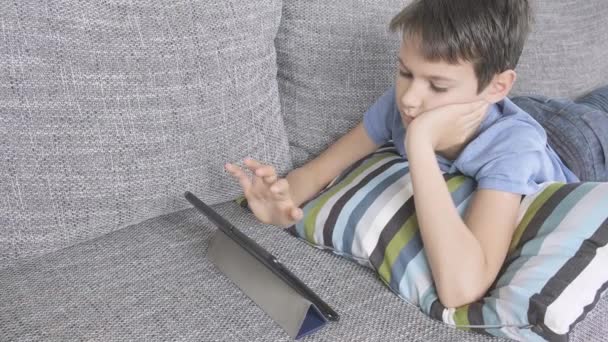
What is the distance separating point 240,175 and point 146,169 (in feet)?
0.48

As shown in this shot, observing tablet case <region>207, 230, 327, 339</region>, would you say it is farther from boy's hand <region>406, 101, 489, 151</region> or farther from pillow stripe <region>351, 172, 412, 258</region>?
boy's hand <region>406, 101, 489, 151</region>

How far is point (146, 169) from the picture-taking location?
0.88 m

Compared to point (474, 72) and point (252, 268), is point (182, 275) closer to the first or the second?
point (252, 268)

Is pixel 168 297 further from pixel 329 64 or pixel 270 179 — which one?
pixel 329 64

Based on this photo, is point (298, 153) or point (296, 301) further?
point (298, 153)

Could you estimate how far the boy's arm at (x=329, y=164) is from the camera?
1.02 metres

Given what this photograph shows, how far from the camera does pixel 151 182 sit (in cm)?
89

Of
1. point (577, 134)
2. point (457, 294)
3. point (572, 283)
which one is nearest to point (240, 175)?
point (457, 294)

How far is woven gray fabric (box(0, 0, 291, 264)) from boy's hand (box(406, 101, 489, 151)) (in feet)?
0.98

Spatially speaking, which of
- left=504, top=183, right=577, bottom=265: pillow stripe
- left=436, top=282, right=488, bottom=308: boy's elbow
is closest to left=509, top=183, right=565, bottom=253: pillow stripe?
left=504, top=183, right=577, bottom=265: pillow stripe

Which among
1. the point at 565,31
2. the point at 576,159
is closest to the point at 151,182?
the point at 576,159

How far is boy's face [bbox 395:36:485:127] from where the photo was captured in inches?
32.6

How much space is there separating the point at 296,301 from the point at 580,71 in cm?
112

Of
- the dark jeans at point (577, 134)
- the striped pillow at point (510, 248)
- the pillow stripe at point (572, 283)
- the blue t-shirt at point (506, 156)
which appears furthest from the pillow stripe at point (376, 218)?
the dark jeans at point (577, 134)
